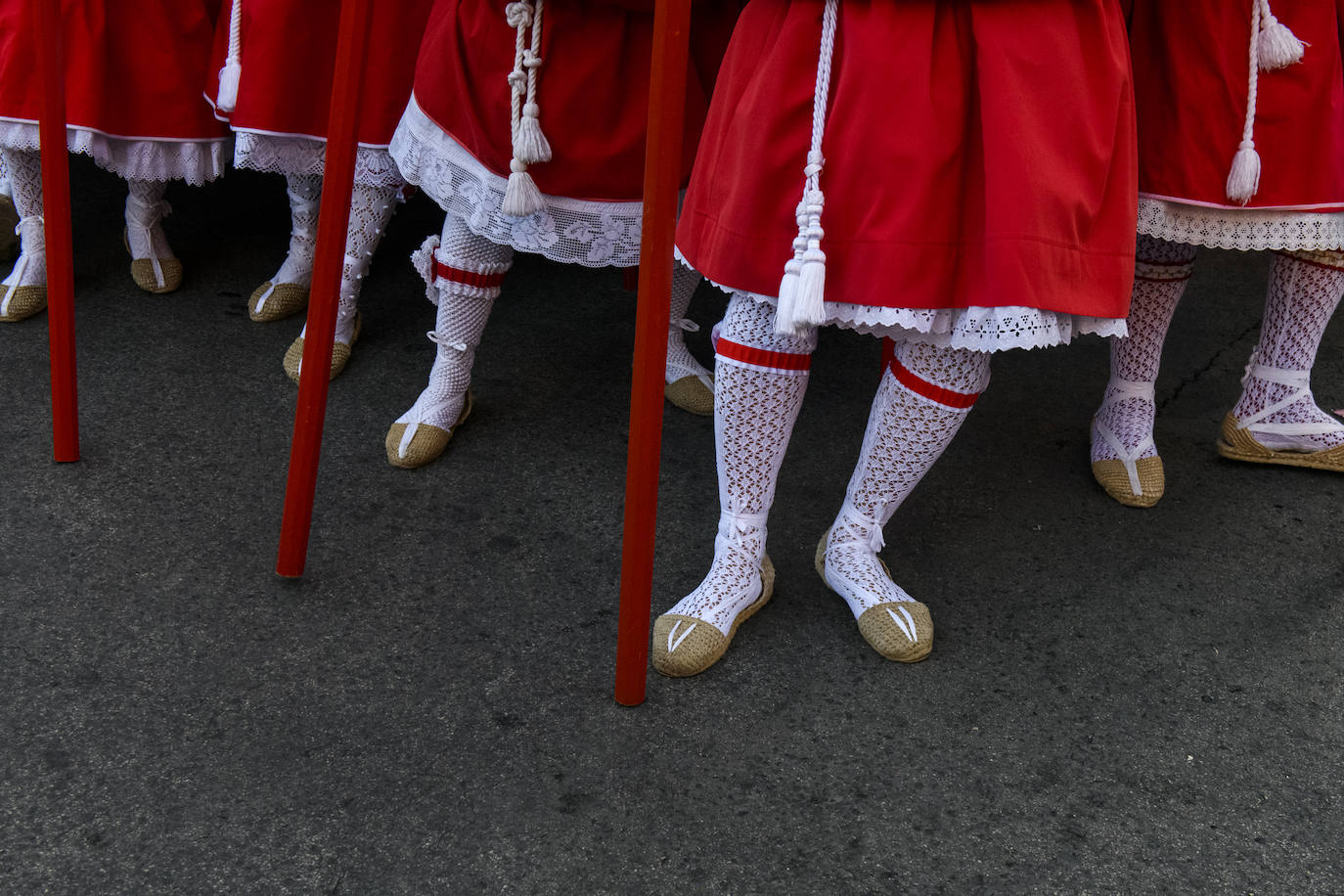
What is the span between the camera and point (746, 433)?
55.9 inches

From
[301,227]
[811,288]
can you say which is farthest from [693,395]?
[811,288]

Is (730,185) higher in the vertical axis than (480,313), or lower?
higher

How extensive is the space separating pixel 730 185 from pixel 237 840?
33.2 inches

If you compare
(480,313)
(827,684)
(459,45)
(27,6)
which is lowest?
(827,684)

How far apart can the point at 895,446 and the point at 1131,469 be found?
673 millimetres

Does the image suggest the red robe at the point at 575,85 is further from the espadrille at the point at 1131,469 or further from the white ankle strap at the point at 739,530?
the espadrille at the point at 1131,469

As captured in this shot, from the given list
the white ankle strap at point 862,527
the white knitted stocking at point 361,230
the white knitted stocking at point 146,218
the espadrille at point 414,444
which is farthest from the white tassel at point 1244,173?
the white knitted stocking at point 146,218

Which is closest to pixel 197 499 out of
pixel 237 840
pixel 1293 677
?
pixel 237 840

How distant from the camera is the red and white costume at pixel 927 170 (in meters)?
1.16

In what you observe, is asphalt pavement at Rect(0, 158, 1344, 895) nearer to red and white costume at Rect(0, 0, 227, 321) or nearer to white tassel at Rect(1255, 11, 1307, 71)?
red and white costume at Rect(0, 0, 227, 321)

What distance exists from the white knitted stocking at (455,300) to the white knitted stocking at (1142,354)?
1.01 meters

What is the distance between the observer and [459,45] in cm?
163

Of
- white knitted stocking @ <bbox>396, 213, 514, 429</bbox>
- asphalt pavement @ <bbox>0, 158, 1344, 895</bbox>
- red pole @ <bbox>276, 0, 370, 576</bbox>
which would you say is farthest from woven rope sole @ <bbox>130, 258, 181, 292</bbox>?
red pole @ <bbox>276, 0, 370, 576</bbox>

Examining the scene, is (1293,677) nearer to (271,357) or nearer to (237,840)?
(237,840)
